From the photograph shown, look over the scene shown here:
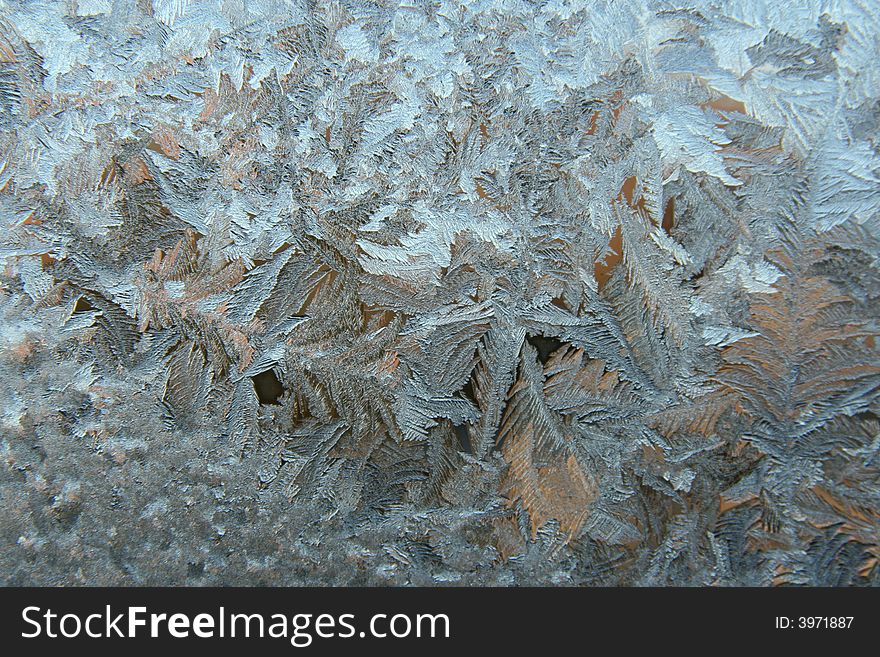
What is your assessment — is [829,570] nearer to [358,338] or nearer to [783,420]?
[783,420]

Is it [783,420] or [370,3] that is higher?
[370,3]

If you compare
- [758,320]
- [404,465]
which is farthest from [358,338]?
[758,320]

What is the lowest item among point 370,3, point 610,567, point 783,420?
point 610,567

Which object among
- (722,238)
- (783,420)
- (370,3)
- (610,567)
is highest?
(370,3)

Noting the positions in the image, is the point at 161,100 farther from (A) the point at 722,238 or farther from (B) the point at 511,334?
(A) the point at 722,238

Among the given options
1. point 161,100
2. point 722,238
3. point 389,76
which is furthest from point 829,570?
point 161,100

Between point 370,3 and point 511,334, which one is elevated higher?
point 370,3
